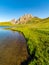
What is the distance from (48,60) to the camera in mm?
18328

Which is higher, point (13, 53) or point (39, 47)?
point (39, 47)

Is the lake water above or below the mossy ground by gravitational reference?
below

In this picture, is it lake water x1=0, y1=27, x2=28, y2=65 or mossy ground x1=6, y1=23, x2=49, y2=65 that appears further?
lake water x1=0, y1=27, x2=28, y2=65

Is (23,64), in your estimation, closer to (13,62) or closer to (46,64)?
(13,62)

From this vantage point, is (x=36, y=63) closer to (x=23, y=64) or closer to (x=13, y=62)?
(x=23, y=64)

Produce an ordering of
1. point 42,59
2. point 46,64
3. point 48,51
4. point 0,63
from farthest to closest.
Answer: point 48,51 < point 0,63 < point 42,59 < point 46,64

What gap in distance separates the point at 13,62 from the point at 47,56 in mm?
5510

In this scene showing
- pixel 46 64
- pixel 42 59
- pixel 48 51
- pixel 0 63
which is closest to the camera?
pixel 46 64

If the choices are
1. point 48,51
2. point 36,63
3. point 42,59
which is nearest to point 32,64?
point 36,63

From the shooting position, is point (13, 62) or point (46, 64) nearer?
point (46, 64)

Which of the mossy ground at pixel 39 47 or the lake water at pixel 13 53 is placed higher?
the mossy ground at pixel 39 47

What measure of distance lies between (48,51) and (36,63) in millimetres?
4995

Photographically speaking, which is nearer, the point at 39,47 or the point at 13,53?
the point at 39,47

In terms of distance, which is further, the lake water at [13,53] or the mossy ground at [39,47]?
the lake water at [13,53]
